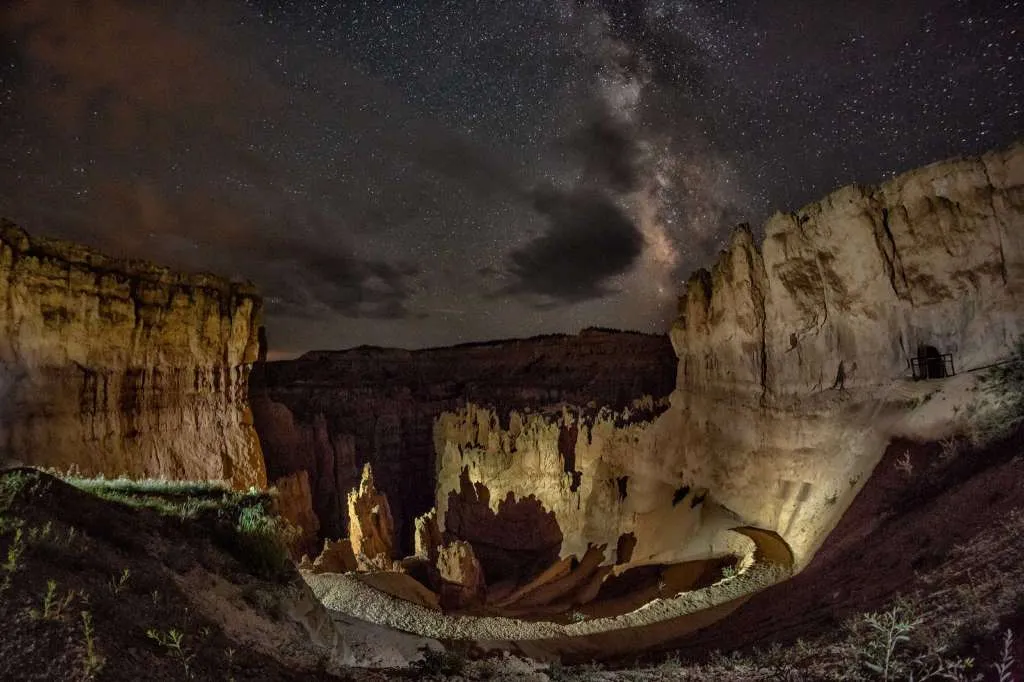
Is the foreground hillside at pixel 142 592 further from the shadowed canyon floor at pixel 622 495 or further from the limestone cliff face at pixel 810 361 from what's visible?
the limestone cliff face at pixel 810 361

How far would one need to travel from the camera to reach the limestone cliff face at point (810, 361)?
42.3 feet

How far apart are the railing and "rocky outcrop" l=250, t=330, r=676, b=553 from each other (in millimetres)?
20937

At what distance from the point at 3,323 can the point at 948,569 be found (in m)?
23.3

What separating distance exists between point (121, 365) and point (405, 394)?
32.9 m

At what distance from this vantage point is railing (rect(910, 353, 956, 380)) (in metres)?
13.4

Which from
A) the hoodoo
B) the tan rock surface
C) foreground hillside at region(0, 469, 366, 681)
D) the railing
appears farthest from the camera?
the tan rock surface

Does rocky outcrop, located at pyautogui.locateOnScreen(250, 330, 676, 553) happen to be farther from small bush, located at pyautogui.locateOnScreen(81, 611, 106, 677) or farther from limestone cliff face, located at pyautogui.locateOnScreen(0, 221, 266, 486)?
small bush, located at pyautogui.locateOnScreen(81, 611, 106, 677)

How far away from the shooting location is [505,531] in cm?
2878

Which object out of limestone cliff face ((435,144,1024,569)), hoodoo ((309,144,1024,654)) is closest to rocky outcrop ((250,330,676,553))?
hoodoo ((309,144,1024,654))

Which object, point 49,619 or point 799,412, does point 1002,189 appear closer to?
point 799,412

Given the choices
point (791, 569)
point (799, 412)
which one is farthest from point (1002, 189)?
point (791, 569)

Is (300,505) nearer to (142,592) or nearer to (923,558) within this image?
(142,592)

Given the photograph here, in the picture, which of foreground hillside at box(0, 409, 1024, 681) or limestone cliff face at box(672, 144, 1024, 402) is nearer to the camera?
foreground hillside at box(0, 409, 1024, 681)

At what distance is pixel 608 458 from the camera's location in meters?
26.2
